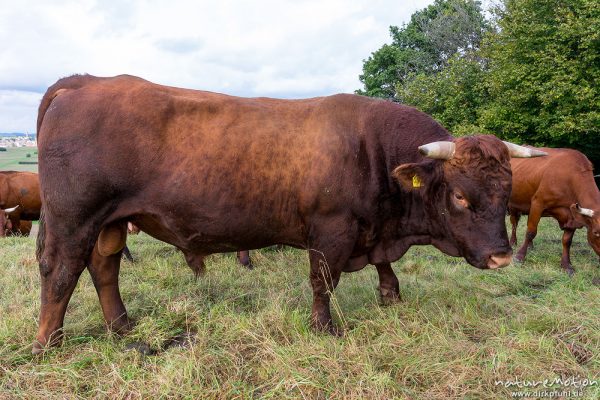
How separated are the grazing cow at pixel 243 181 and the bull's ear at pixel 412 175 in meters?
0.01

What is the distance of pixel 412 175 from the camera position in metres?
3.70

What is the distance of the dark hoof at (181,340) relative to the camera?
3661mm

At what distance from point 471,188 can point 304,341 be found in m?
1.80

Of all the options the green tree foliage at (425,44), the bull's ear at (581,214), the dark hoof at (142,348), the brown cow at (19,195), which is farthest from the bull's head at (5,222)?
the green tree foliage at (425,44)

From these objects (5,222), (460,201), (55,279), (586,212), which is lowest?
(5,222)

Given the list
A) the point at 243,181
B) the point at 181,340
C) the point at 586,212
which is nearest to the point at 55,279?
the point at 181,340

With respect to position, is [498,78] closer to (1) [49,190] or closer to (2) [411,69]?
(2) [411,69]

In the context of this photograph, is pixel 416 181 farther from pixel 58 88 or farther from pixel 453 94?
pixel 453 94

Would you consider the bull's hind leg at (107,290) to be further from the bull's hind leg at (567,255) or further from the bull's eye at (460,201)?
the bull's hind leg at (567,255)

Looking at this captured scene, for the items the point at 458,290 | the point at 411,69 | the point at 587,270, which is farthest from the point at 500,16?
the point at 458,290

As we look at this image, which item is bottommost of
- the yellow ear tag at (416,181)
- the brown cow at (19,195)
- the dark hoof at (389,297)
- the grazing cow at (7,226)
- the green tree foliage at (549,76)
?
the grazing cow at (7,226)

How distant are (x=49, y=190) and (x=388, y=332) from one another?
9.82 ft

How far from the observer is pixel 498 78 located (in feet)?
55.5

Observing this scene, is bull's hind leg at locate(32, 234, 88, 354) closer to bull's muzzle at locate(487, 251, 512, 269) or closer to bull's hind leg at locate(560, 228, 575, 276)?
bull's muzzle at locate(487, 251, 512, 269)
